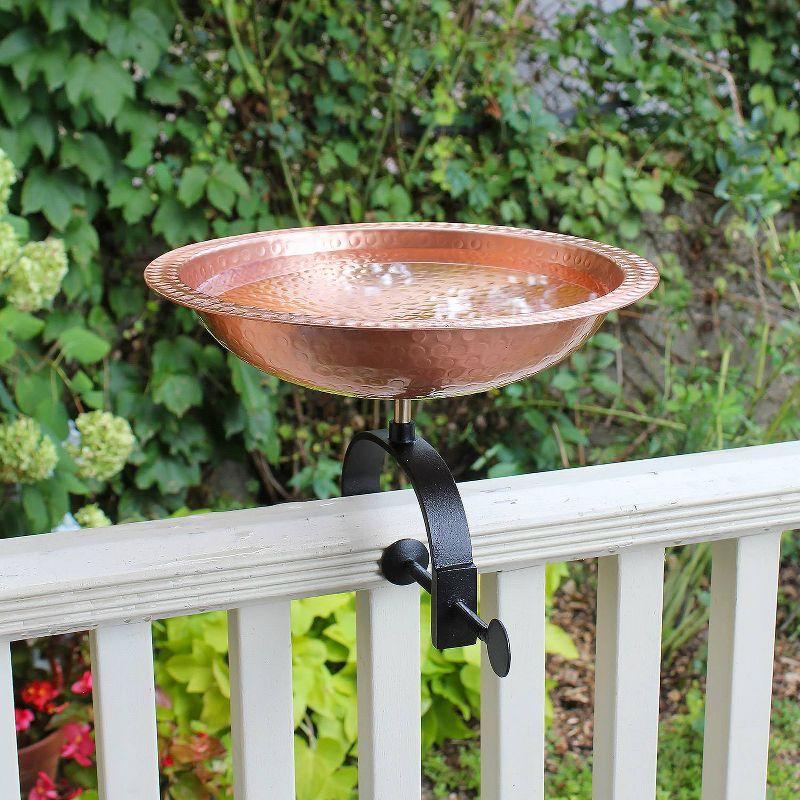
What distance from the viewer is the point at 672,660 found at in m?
2.56

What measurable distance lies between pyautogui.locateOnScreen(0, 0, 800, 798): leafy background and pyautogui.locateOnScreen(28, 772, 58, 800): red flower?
26 centimetres

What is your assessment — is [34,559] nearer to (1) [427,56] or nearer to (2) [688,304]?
(1) [427,56]

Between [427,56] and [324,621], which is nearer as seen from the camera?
[324,621]

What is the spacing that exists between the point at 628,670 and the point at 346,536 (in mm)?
308

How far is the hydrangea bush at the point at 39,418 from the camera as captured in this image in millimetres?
1796

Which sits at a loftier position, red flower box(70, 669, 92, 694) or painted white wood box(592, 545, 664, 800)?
painted white wood box(592, 545, 664, 800)

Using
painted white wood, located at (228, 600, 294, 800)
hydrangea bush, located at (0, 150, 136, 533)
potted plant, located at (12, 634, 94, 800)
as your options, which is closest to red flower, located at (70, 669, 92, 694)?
potted plant, located at (12, 634, 94, 800)

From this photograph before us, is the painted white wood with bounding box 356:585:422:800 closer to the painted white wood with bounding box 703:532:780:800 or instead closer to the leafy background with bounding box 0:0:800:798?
the painted white wood with bounding box 703:532:780:800

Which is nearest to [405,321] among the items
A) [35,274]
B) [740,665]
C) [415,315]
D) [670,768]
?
[415,315]

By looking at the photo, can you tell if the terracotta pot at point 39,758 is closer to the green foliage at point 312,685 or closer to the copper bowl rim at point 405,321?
the green foliage at point 312,685

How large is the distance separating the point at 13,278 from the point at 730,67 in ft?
Answer: 7.19

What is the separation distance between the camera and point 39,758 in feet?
6.15

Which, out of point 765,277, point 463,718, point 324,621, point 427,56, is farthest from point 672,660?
point 427,56

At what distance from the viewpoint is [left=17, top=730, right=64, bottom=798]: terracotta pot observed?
1.86 meters
